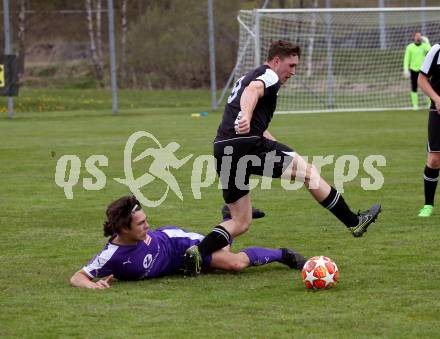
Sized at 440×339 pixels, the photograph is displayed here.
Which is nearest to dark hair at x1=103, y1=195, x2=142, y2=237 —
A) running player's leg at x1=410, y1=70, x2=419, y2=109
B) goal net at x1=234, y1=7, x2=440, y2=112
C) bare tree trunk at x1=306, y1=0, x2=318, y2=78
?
running player's leg at x1=410, y1=70, x2=419, y2=109

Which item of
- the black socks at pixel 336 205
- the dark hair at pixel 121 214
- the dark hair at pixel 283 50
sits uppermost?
the dark hair at pixel 283 50

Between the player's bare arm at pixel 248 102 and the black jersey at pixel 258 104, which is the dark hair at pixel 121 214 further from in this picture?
the black jersey at pixel 258 104

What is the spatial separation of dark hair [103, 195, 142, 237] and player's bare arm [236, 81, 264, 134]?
3.24ft

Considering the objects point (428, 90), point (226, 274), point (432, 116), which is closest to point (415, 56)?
point (432, 116)

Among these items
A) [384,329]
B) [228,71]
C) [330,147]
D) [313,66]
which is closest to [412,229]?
[384,329]

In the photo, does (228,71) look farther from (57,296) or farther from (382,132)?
(57,296)

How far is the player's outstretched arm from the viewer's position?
6914 mm

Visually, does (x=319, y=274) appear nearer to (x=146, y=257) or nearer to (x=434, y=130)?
(x=146, y=257)

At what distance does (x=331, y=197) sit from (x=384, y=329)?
91.9 inches

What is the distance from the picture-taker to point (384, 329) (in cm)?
557

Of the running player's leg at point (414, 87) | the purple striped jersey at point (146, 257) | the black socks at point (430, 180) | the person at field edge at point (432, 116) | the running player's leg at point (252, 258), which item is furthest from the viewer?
the running player's leg at point (414, 87)

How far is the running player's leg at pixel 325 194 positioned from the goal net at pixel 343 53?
22.5 m

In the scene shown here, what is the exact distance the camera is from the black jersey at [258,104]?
7.57m

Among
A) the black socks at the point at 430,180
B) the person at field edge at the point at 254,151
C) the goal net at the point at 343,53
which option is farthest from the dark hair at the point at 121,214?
the goal net at the point at 343,53
